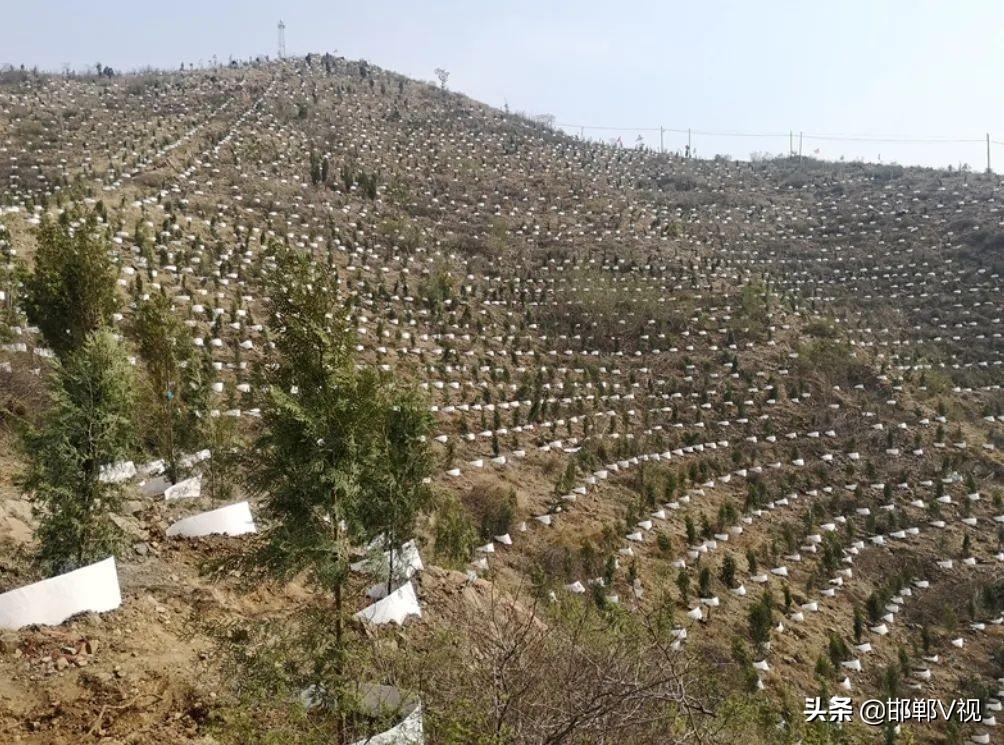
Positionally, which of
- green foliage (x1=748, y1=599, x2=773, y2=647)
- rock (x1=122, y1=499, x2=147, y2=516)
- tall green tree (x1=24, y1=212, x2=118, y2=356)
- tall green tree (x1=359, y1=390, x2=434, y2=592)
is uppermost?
tall green tree (x1=24, y1=212, x2=118, y2=356)

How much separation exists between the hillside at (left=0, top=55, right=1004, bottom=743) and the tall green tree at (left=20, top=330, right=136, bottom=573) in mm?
766

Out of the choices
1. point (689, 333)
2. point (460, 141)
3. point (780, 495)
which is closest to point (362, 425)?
point (780, 495)

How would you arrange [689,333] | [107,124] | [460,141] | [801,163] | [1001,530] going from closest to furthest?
1. [1001,530]
2. [689,333]
3. [107,124]
4. [460,141]
5. [801,163]

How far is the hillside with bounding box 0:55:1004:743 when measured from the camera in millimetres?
5609

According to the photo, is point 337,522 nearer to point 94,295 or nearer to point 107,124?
point 94,295

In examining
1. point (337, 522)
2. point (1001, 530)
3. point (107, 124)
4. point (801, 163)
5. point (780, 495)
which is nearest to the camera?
point (337, 522)

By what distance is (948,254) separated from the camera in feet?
105

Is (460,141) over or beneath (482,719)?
over

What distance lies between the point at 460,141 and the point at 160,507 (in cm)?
3844

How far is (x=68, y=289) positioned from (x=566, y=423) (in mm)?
12276

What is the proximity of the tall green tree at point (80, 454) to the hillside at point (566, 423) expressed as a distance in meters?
0.77

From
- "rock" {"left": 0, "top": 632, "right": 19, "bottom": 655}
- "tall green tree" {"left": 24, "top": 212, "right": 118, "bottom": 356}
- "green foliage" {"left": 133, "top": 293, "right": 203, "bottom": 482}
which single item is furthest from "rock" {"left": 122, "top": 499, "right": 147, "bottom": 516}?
"rock" {"left": 0, "top": 632, "right": 19, "bottom": 655}

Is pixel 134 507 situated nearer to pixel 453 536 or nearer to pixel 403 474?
pixel 403 474

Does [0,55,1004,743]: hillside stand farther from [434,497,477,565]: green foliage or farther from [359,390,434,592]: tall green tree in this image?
[359,390,434,592]: tall green tree
